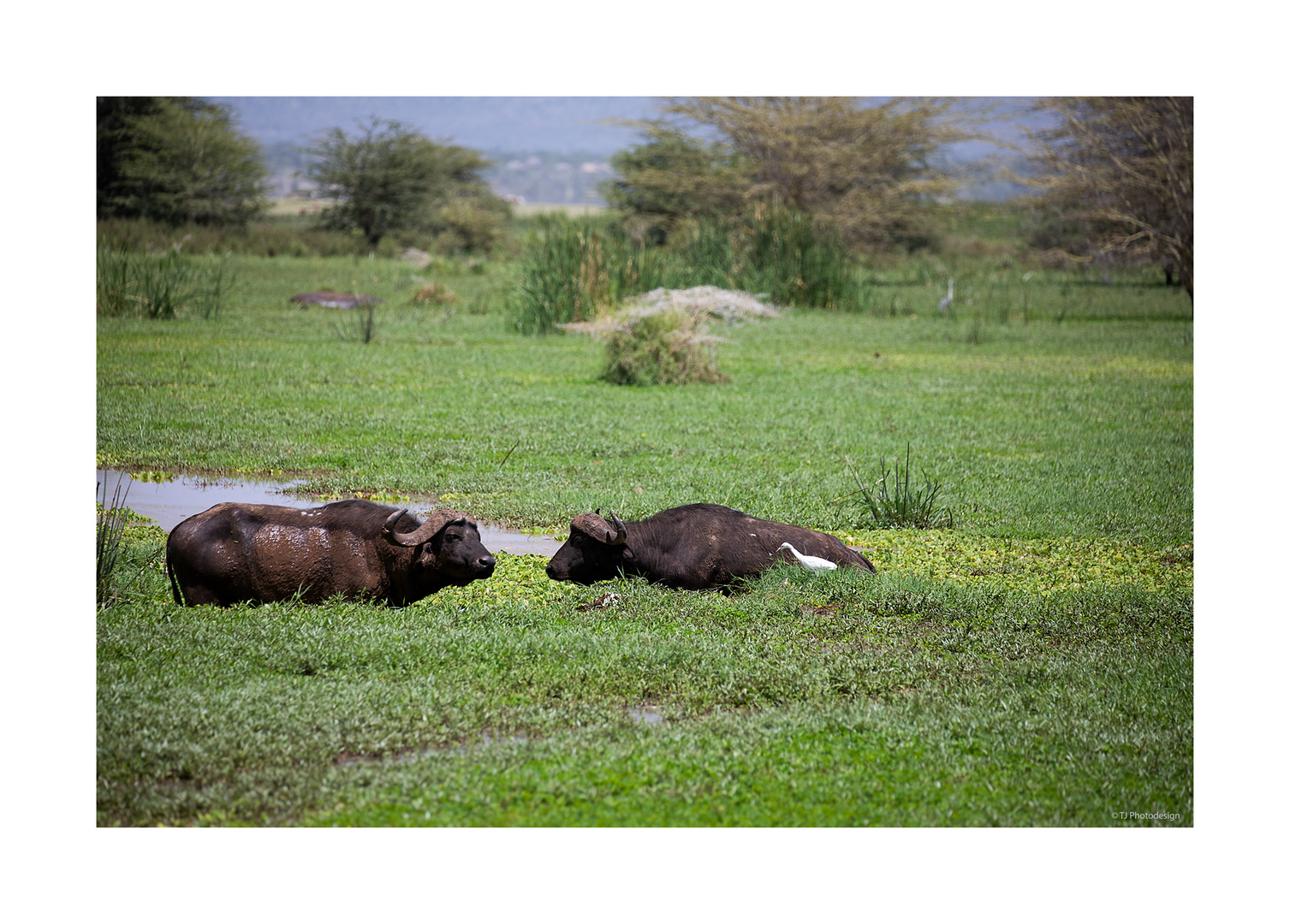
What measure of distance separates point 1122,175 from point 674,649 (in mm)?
12314

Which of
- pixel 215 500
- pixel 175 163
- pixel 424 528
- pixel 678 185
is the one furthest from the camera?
pixel 678 185

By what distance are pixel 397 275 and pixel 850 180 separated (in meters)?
13.9

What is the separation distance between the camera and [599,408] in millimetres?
11930

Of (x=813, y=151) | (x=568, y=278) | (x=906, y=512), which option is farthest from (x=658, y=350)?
(x=813, y=151)

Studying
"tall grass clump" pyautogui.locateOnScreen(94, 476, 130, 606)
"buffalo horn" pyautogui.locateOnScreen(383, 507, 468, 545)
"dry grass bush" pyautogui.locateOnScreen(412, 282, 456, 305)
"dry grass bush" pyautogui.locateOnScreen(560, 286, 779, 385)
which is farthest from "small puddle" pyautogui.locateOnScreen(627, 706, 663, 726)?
"dry grass bush" pyautogui.locateOnScreen(412, 282, 456, 305)

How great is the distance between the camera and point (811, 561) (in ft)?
20.3

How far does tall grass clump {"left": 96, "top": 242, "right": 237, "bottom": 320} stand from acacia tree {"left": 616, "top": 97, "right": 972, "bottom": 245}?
56.9 ft

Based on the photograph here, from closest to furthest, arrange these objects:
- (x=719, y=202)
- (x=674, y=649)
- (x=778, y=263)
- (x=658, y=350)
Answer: (x=674, y=649)
(x=658, y=350)
(x=778, y=263)
(x=719, y=202)

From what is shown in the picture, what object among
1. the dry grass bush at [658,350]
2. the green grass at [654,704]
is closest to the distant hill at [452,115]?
the dry grass bush at [658,350]

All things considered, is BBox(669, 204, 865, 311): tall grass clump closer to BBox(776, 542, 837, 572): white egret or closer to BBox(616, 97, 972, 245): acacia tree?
BBox(616, 97, 972, 245): acacia tree

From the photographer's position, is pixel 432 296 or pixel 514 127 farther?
pixel 514 127

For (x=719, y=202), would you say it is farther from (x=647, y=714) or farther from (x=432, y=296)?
(x=647, y=714)
